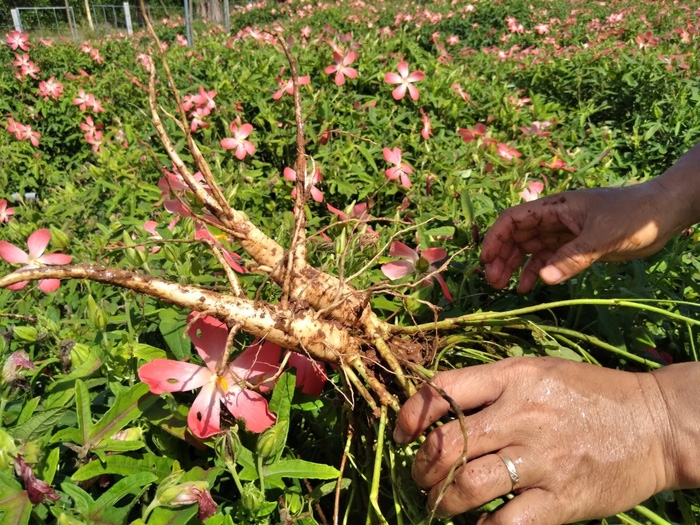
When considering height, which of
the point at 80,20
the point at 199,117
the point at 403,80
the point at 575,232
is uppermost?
the point at 80,20

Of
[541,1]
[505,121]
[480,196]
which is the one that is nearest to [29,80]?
[505,121]

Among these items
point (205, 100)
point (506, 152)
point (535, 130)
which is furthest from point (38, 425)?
point (535, 130)

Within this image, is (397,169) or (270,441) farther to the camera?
(397,169)

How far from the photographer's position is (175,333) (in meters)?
1.08

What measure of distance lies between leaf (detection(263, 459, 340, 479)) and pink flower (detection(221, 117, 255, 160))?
1.54 metres

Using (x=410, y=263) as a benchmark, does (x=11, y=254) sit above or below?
above

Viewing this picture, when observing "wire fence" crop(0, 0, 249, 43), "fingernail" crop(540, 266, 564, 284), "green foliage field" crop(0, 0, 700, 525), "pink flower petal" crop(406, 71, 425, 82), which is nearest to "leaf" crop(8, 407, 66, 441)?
"green foliage field" crop(0, 0, 700, 525)

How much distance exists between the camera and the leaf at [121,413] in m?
0.87

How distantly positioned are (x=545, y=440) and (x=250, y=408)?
0.52 meters

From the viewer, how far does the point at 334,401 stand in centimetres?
120

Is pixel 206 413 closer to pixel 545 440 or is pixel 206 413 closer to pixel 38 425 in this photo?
pixel 38 425

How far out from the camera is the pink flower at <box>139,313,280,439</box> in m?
0.92

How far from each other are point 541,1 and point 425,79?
11.2m

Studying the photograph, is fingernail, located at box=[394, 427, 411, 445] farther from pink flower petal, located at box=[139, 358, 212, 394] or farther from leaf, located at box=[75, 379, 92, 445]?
leaf, located at box=[75, 379, 92, 445]
